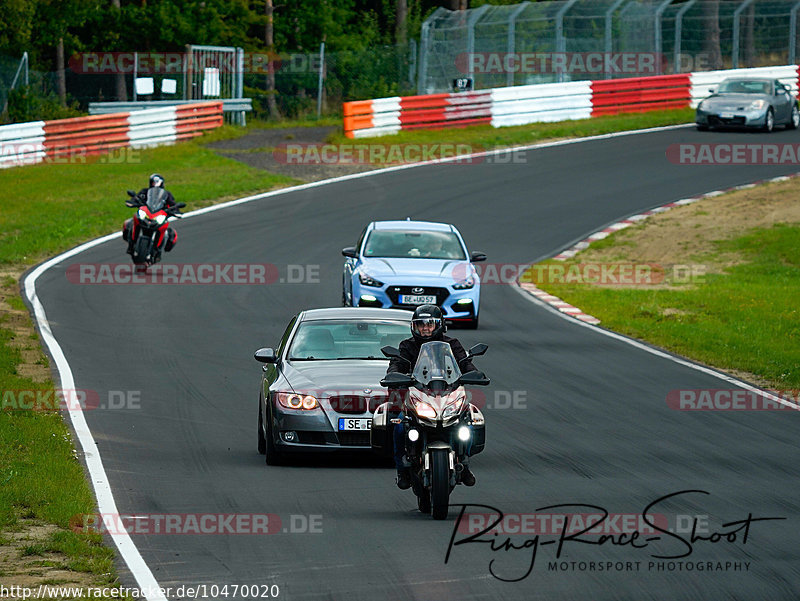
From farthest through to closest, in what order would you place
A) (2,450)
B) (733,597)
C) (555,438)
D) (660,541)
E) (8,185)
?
(8,185) < (555,438) < (2,450) < (660,541) < (733,597)

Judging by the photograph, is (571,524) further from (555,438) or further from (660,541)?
(555,438)

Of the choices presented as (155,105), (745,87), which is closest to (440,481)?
(745,87)

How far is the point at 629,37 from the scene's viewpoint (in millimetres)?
44531

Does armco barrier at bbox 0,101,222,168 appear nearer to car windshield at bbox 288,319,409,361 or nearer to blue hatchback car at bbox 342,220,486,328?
blue hatchback car at bbox 342,220,486,328

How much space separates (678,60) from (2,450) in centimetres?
3610

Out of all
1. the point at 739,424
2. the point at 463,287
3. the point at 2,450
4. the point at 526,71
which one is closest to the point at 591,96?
the point at 526,71

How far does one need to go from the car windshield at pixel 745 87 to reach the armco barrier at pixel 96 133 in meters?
15.1

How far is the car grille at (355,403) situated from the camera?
462 inches

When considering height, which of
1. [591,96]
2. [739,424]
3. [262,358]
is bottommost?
[739,424]

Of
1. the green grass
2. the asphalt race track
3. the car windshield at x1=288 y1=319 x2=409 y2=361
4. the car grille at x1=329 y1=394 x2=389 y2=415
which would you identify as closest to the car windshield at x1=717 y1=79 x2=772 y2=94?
the green grass

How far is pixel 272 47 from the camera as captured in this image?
5628cm

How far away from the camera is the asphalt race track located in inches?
333

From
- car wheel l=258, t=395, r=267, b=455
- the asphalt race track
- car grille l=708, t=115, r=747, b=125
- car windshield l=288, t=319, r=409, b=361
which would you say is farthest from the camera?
car grille l=708, t=115, r=747, b=125

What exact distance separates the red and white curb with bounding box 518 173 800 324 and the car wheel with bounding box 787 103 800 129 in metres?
6.41
